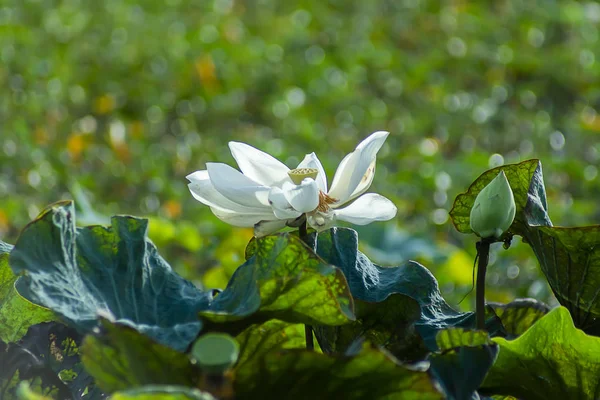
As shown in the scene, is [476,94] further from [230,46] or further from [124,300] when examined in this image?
[124,300]

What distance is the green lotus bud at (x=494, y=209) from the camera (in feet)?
2.36

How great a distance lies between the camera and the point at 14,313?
0.77m

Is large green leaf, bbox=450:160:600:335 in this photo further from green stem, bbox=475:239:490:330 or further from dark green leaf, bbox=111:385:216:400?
dark green leaf, bbox=111:385:216:400

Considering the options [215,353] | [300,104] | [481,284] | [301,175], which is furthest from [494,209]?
[300,104]

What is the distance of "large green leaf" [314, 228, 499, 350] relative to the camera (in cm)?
78

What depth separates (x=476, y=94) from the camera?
3.92 metres

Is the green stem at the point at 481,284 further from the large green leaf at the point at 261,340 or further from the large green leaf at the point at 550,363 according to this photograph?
the large green leaf at the point at 261,340

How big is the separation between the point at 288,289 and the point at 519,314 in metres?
0.28

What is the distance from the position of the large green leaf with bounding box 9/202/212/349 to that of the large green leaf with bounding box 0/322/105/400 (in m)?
0.06

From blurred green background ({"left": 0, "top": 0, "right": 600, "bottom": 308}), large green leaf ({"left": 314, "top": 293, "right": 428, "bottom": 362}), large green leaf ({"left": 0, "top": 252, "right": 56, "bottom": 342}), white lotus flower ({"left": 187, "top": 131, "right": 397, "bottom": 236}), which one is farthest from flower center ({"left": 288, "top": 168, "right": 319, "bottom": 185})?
blurred green background ({"left": 0, "top": 0, "right": 600, "bottom": 308})

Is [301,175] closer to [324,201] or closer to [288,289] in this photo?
[324,201]

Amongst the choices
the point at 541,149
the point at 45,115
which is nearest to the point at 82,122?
the point at 45,115

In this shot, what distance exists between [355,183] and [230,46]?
3230mm

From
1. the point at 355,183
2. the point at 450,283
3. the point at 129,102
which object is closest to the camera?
the point at 355,183
